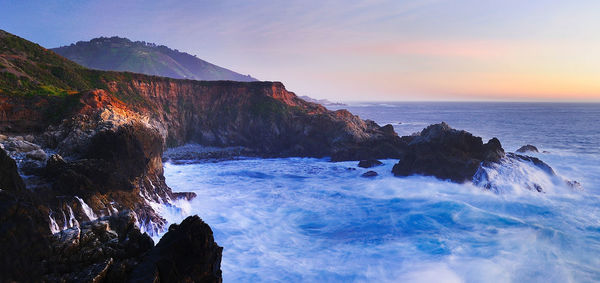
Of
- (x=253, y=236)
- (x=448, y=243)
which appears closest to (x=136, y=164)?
(x=253, y=236)

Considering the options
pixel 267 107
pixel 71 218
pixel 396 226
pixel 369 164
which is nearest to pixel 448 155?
pixel 369 164

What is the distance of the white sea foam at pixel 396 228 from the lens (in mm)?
14422

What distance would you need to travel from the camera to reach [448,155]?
30.3m

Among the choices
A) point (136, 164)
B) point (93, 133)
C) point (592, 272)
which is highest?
point (93, 133)

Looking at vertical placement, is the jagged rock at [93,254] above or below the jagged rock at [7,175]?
below

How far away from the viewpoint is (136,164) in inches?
743

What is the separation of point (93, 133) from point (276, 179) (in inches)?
683

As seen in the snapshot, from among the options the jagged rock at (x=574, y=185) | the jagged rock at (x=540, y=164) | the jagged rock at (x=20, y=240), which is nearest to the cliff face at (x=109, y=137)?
the jagged rock at (x=20, y=240)

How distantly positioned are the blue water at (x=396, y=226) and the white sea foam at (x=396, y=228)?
2.6 inches

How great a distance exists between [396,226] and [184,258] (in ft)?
49.7

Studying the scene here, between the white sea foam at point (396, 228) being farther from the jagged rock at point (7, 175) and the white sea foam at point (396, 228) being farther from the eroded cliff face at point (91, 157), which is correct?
the jagged rock at point (7, 175)

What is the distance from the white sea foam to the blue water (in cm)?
7

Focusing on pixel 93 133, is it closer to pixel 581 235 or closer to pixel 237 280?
pixel 237 280

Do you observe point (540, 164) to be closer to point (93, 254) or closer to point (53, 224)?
point (93, 254)
